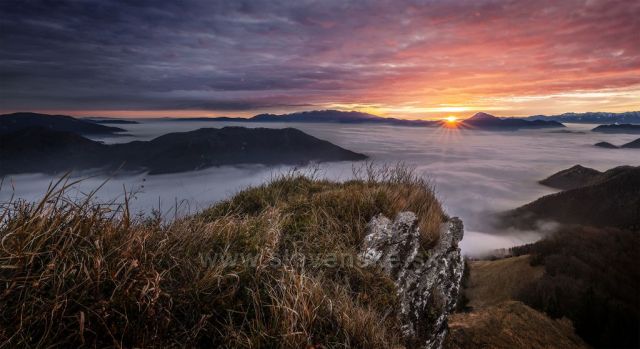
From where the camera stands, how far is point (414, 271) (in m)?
5.58

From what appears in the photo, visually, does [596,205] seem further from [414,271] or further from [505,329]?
[414,271]

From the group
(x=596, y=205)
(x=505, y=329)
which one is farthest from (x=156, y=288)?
(x=596, y=205)

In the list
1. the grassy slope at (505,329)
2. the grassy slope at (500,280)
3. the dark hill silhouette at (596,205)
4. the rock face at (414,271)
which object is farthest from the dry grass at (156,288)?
the dark hill silhouette at (596,205)

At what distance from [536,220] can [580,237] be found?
113558 mm

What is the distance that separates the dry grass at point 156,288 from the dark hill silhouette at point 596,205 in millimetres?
178621

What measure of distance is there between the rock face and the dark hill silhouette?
17479 cm

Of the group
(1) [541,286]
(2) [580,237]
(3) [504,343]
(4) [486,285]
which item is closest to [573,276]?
(1) [541,286]

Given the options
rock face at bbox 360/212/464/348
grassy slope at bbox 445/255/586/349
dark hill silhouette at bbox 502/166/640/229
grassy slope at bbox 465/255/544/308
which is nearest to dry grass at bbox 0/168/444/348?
rock face at bbox 360/212/464/348

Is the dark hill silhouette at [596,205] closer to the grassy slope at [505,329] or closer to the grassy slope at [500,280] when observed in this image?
the grassy slope at [500,280]

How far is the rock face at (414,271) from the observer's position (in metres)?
5.00

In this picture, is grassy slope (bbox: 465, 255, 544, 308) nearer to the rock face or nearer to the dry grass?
the rock face

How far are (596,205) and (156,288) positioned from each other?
204707mm

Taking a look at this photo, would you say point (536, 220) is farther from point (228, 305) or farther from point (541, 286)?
point (228, 305)

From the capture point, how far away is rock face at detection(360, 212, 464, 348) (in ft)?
16.4
